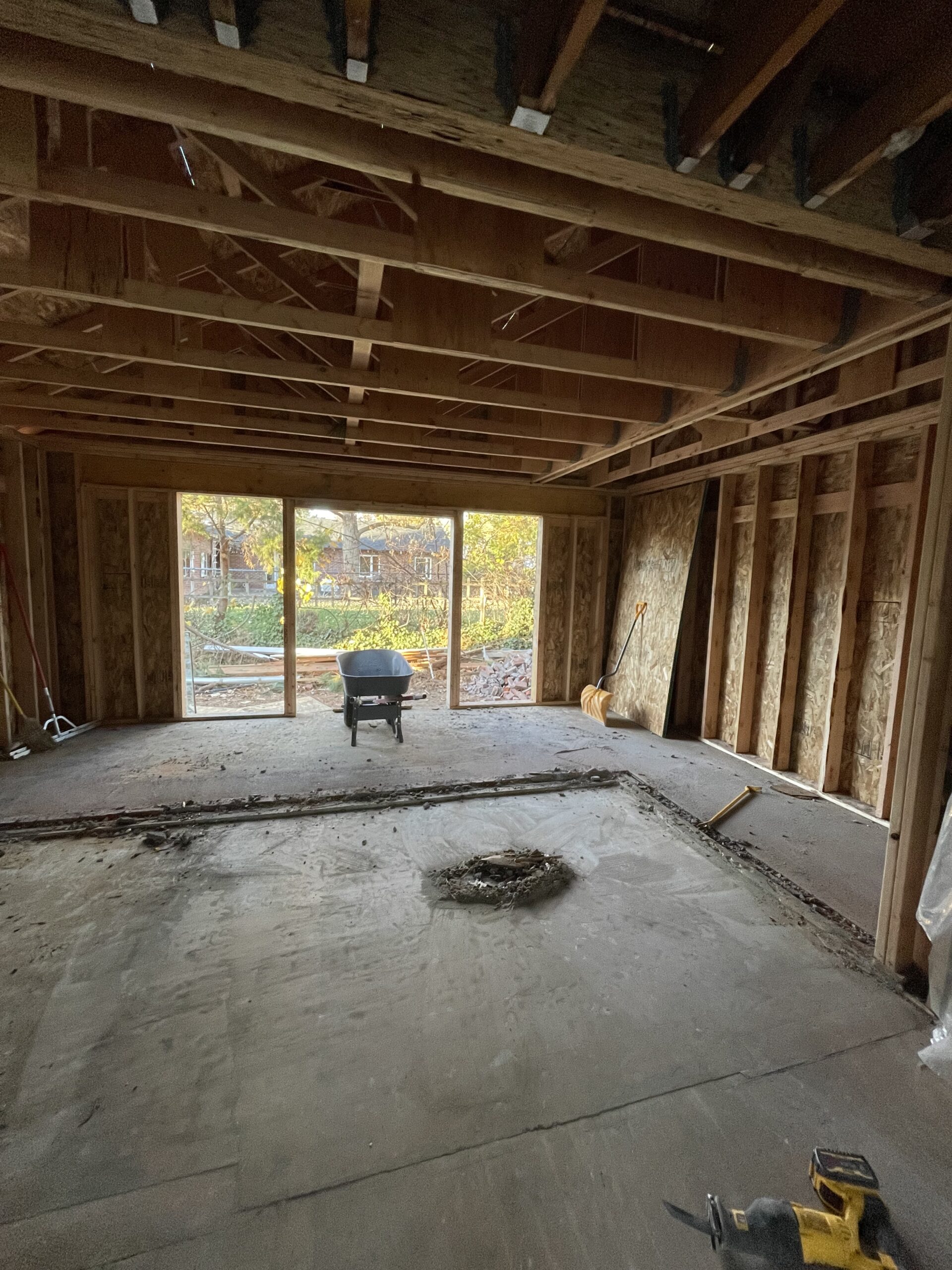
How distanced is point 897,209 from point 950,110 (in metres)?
0.29

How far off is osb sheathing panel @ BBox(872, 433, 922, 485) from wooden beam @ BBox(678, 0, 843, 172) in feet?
10.1

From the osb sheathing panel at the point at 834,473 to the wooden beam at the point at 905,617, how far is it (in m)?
0.55

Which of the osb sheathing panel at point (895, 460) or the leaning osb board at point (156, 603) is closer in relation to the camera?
the osb sheathing panel at point (895, 460)

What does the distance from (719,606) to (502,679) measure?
4.96 meters

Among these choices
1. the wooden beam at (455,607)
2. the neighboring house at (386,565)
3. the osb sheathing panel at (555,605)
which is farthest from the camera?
the neighboring house at (386,565)

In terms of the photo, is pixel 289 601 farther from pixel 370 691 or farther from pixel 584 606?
pixel 584 606

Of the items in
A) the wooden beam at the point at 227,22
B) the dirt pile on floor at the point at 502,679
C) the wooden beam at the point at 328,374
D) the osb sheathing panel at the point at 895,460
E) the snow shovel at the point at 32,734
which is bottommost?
the dirt pile on floor at the point at 502,679

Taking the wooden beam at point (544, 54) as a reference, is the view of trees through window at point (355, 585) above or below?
below

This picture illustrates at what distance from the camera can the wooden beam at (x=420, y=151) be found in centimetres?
116

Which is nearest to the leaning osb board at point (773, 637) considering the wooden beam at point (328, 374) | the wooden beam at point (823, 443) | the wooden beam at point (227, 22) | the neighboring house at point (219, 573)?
the wooden beam at point (823, 443)

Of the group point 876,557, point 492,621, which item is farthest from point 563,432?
point 492,621

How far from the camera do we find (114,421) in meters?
4.71

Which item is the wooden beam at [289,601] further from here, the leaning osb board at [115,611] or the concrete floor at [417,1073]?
the concrete floor at [417,1073]

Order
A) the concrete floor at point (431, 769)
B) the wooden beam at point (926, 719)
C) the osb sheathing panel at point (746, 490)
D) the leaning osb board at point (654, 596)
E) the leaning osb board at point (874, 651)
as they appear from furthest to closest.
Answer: the leaning osb board at point (654, 596), the osb sheathing panel at point (746, 490), the leaning osb board at point (874, 651), the concrete floor at point (431, 769), the wooden beam at point (926, 719)
